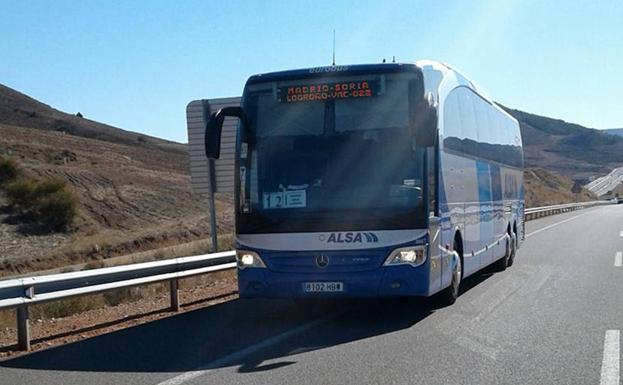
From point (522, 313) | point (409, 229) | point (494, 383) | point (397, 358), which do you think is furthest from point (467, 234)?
point (494, 383)

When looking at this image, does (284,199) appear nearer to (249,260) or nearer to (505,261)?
(249,260)

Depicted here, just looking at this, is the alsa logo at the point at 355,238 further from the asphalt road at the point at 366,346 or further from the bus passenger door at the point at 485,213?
the bus passenger door at the point at 485,213

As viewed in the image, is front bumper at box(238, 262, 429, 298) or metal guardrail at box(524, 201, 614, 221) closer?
front bumper at box(238, 262, 429, 298)

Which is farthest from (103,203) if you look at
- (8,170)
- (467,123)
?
(467,123)

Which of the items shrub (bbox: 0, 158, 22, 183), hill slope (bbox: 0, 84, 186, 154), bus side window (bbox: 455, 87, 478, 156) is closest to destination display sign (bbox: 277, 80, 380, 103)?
bus side window (bbox: 455, 87, 478, 156)

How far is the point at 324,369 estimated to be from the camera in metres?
8.09

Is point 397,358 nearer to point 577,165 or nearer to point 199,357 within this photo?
point 199,357

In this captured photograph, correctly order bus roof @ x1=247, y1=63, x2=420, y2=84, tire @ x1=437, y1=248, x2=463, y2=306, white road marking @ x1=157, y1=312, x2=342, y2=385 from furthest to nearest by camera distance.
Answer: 1. tire @ x1=437, y1=248, x2=463, y2=306
2. bus roof @ x1=247, y1=63, x2=420, y2=84
3. white road marking @ x1=157, y1=312, x2=342, y2=385

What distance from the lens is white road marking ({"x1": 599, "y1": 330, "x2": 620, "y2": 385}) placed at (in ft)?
24.6

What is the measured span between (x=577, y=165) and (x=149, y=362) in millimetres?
193156

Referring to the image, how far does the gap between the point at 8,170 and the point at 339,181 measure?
134 ft

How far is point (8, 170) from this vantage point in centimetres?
4775

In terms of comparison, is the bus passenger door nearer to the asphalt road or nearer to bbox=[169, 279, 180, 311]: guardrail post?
the asphalt road

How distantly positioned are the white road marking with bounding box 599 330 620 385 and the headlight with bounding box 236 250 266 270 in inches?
165
